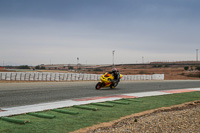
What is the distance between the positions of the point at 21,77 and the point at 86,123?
24.5 m

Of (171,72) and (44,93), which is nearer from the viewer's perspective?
(44,93)

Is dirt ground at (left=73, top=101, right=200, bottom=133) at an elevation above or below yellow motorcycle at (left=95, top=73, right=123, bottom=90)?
below

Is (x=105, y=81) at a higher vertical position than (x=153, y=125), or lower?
higher

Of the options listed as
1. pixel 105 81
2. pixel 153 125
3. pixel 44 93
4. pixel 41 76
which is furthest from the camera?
pixel 41 76

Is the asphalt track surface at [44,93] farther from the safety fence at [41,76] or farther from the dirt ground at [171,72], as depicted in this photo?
the dirt ground at [171,72]

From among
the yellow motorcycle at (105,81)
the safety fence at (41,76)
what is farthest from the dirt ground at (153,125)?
the safety fence at (41,76)

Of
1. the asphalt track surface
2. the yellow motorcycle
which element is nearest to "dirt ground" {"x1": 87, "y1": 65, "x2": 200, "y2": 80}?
A: the yellow motorcycle

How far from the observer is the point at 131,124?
266 inches

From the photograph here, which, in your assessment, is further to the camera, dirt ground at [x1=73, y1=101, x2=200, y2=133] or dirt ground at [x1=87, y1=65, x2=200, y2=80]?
dirt ground at [x1=87, y1=65, x2=200, y2=80]

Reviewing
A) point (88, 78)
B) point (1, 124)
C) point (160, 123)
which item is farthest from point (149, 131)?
point (88, 78)

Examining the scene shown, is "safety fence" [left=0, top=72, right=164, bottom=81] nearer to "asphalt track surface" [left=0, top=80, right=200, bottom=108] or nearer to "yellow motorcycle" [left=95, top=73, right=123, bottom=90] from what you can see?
"asphalt track surface" [left=0, top=80, right=200, bottom=108]

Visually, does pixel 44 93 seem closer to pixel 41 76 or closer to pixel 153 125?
pixel 153 125

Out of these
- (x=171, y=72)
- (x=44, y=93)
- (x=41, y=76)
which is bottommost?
(x=44, y=93)

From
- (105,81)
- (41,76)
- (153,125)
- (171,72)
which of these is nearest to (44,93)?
(105,81)
